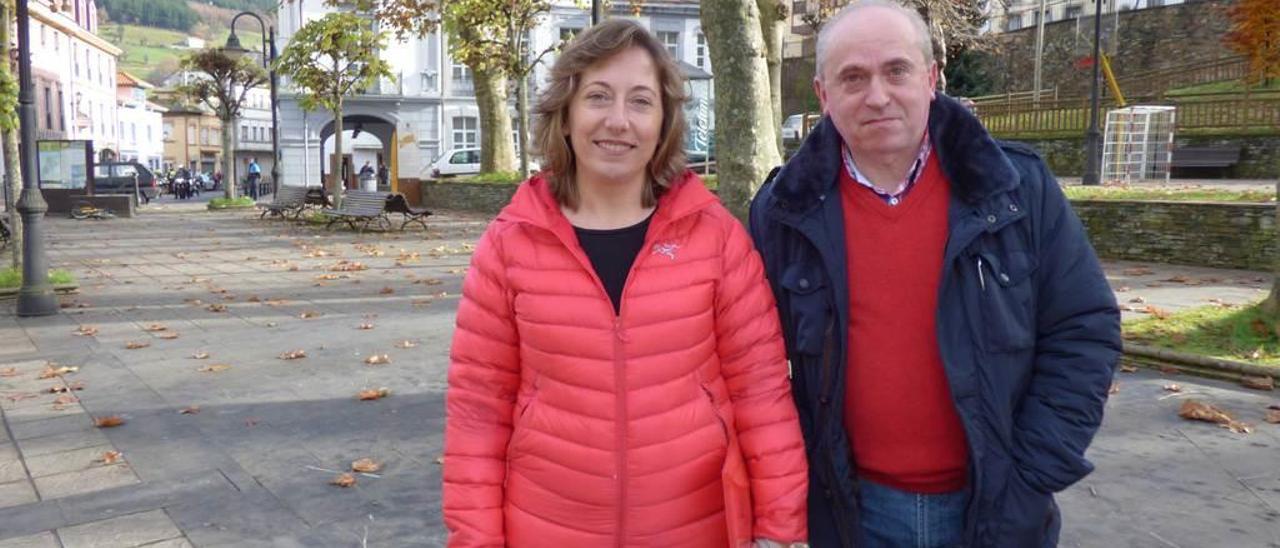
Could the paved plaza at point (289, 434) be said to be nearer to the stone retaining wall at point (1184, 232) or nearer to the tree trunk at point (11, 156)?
→ the stone retaining wall at point (1184, 232)

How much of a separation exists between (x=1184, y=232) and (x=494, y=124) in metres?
20.3

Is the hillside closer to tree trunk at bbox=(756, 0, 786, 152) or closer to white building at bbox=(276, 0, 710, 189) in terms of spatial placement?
white building at bbox=(276, 0, 710, 189)

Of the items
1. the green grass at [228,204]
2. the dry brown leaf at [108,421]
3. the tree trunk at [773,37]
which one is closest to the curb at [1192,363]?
A: the dry brown leaf at [108,421]

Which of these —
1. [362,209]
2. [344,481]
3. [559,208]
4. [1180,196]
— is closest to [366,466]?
[344,481]

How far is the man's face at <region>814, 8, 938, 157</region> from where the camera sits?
2.11 meters

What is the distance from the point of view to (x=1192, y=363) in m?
6.92

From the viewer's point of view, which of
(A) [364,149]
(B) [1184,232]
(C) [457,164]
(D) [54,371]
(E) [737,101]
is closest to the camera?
(D) [54,371]

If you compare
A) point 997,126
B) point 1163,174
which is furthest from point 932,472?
point 997,126

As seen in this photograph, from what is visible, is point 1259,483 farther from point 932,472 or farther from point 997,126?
point 997,126

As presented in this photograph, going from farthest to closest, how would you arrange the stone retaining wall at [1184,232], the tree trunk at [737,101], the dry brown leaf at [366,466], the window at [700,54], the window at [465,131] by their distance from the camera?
the window at [700,54]
the window at [465,131]
the stone retaining wall at [1184,232]
the tree trunk at [737,101]
the dry brown leaf at [366,466]

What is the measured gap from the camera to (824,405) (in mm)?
2174

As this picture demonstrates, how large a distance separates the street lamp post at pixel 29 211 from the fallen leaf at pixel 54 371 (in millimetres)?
2990

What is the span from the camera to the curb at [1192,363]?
261 inches

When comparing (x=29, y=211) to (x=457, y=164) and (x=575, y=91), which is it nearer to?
(x=575, y=91)
